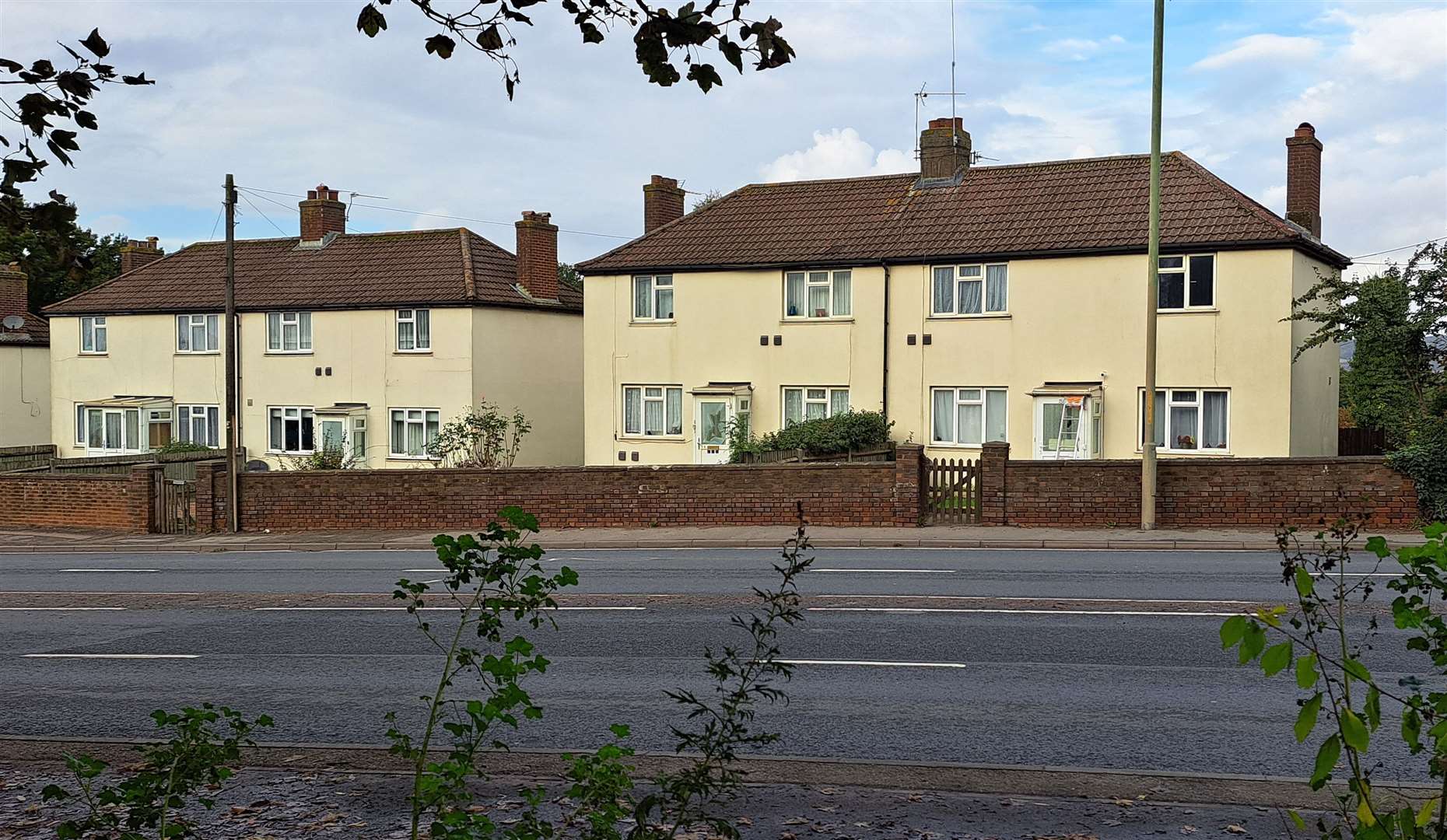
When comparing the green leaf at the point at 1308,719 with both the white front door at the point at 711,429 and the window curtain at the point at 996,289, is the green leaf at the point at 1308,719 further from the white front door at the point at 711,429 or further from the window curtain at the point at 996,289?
the white front door at the point at 711,429

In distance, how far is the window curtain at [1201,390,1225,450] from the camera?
89.8 ft

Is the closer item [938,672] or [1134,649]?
[938,672]

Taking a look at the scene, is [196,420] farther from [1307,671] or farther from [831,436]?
[1307,671]

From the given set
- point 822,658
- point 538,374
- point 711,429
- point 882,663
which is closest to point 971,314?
point 711,429

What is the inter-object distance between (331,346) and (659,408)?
11141 mm

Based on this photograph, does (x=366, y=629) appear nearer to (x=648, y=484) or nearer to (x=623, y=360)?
(x=648, y=484)

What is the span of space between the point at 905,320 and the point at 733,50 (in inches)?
1040

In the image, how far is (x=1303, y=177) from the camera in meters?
30.7

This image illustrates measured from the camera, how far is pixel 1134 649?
1105 cm

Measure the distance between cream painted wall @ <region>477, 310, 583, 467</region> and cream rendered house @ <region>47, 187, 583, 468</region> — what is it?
0.05m

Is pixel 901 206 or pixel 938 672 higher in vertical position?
pixel 901 206

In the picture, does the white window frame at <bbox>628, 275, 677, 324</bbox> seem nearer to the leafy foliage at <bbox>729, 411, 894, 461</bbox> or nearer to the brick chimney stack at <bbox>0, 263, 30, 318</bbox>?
the leafy foliage at <bbox>729, 411, 894, 461</bbox>

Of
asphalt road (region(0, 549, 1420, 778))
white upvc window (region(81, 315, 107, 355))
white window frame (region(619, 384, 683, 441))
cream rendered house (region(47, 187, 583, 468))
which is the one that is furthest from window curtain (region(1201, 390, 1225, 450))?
white upvc window (region(81, 315, 107, 355))

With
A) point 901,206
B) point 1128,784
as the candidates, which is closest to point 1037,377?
point 901,206
